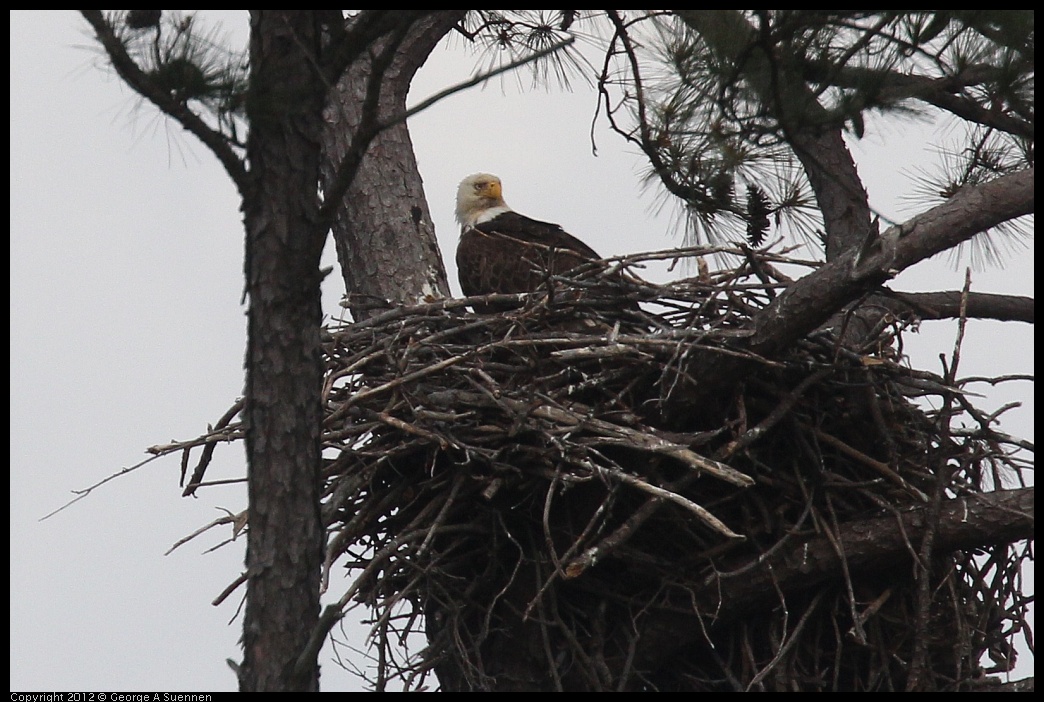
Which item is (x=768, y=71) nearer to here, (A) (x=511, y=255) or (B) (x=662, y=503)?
(B) (x=662, y=503)

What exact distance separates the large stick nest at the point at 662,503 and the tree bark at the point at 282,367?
893 mm

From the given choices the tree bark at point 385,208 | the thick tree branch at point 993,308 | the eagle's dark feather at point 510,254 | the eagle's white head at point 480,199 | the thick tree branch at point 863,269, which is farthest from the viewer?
the eagle's white head at point 480,199

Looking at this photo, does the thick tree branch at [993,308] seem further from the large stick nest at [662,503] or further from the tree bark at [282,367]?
the tree bark at [282,367]

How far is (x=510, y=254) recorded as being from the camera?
5.12 meters

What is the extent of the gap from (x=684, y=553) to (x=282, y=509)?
1683 millimetres

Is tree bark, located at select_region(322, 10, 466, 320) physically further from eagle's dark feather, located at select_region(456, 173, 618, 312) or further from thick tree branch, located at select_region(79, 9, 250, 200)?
thick tree branch, located at select_region(79, 9, 250, 200)

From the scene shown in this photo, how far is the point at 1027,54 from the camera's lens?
3430mm

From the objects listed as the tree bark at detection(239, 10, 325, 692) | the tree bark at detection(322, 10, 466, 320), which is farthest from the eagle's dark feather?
the tree bark at detection(239, 10, 325, 692)

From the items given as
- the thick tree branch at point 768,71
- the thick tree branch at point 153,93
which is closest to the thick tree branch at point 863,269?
the thick tree branch at point 768,71

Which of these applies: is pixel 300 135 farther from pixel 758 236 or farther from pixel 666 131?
pixel 758 236

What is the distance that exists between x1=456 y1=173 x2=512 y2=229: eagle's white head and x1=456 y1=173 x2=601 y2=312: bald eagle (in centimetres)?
30

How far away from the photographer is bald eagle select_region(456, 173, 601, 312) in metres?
4.97

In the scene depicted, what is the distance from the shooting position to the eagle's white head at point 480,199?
5.98 meters
